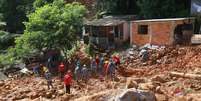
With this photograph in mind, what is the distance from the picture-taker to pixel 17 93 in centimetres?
2992

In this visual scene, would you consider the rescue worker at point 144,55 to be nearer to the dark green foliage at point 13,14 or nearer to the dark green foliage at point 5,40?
the dark green foliage at point 5,40

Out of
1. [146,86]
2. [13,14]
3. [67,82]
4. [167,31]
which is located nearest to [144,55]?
[167,31]

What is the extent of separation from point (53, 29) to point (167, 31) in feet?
30.2

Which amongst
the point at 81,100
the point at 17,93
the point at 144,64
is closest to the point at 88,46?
the point at 144,64

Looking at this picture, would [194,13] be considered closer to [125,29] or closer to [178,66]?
[125,29]

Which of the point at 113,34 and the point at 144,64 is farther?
the point at 113,34

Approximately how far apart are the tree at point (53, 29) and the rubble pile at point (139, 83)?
10.5 ft

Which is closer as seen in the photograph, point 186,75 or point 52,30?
point 186,75

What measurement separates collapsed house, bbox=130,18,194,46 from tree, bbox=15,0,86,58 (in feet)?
17.8

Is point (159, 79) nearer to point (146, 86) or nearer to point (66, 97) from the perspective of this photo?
point (146, 86)

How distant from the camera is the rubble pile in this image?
21183mm

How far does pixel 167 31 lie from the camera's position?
35.5m

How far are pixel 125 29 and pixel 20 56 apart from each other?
31.0 ft

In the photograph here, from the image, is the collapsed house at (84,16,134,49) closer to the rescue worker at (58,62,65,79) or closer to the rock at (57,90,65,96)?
the rescue worker at (58,62,65,79)
